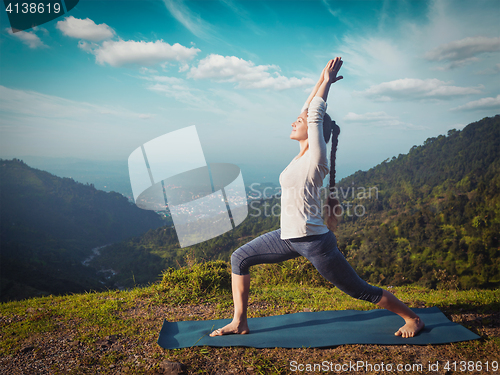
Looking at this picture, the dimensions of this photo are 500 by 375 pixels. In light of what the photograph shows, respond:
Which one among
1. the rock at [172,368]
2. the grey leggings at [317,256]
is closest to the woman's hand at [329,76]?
the grey leggings at [317,256]

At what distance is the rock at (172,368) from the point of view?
1954 mm

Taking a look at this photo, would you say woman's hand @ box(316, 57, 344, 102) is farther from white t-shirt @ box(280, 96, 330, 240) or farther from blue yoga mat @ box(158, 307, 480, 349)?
blue yoga mat @ box(158, 307, 480, 349)

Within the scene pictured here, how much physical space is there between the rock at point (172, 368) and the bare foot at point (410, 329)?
166 centimetres

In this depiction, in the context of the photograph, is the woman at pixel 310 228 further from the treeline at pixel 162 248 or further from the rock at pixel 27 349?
the treeline at pixel 162 248

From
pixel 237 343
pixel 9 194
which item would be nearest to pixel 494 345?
pixel 237 343

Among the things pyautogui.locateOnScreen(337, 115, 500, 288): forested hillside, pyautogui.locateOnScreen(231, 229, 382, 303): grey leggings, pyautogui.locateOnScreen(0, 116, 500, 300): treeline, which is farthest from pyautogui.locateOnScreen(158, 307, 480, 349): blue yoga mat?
pyautogui.locateOnScreen(337, 115, 500, 288): forested hillside

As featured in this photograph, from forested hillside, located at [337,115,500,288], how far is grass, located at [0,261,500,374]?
4186 millimetres

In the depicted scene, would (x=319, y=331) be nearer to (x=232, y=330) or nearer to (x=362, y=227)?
(x=232, y=330)

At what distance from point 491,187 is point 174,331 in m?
26.3

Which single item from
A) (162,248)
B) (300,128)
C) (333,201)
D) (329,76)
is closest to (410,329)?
(333,201)

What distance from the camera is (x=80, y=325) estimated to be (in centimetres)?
285

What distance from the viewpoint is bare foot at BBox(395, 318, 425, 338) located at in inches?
94.4

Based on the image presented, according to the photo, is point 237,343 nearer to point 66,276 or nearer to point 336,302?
point 336,302

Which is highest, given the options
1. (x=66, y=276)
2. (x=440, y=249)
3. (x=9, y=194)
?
(x=9, y=194)
